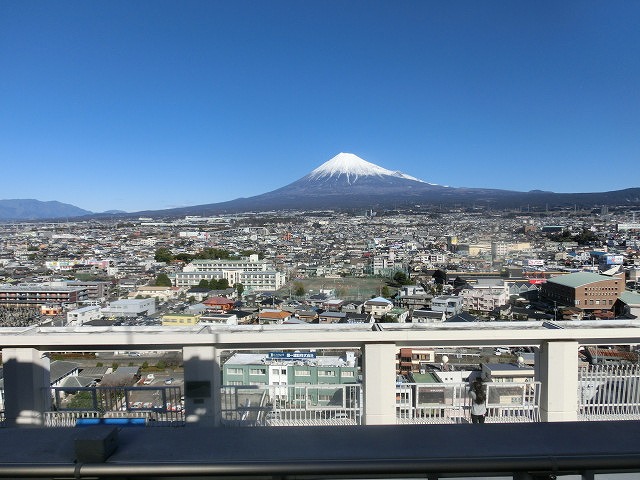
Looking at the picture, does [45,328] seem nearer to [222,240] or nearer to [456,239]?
[456,239]

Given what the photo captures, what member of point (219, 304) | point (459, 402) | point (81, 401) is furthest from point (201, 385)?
point (219, 304)

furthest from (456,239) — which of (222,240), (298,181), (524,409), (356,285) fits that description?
(298,181)

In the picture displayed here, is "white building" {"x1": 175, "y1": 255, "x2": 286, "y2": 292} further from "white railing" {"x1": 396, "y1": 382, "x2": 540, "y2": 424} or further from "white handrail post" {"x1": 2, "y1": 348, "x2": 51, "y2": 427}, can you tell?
"white railing" {"x1": 396, "y1": 382, "x2": 540, "y2": 424}

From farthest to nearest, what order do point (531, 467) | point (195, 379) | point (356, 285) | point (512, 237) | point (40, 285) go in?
point (512, 237), point (356, 285), point (40, 285), point (195, 379), point (531, 467)

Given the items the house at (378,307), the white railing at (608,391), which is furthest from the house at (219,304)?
the white railing at (608,391)

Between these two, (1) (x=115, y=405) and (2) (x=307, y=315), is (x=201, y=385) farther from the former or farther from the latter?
(2) (x=307, y=315)

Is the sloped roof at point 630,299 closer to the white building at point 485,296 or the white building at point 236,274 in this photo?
the white building at point 485,296
